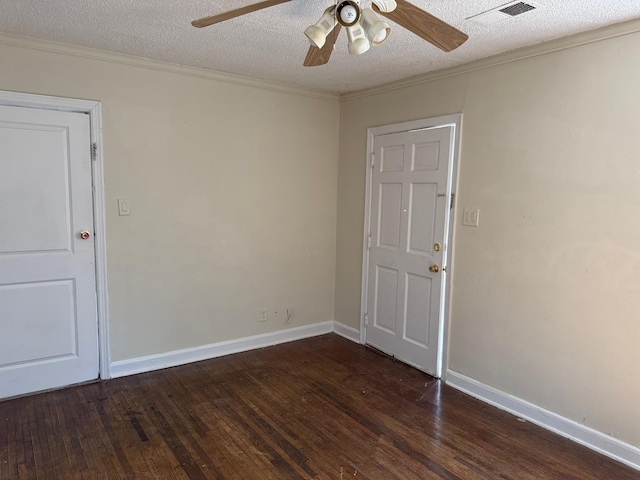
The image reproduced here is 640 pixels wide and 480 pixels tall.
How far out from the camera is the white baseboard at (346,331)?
4258mm

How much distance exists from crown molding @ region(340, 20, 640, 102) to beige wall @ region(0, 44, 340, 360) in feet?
3.12

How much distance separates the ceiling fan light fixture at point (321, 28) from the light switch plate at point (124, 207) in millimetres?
2121

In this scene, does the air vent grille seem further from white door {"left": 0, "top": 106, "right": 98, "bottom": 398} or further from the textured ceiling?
white door {"left": 0, "top": 106, "right": 98, "bottom": 398}

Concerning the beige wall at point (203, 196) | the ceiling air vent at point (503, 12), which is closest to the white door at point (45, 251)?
the beige wall at point (203, 196)

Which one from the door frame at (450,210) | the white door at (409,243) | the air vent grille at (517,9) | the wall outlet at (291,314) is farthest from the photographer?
the wall outlet at (291,314)

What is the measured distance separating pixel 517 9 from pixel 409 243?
191cm

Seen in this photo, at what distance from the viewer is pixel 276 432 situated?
8.66 feet

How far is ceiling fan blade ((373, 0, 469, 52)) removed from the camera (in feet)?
5.57

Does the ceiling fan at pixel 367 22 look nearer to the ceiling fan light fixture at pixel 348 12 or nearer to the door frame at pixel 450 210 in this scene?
the ceiling fan light fixture at pixel 348 12

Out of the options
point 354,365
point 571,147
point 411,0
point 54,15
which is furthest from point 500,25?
point 354,365

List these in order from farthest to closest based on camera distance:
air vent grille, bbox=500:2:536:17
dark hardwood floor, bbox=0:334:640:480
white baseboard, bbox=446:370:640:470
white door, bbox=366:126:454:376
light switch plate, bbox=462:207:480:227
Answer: white door, bbox=366:126:454:376, light switch plate, bbox=462:207:480:227, white baseboard, bbox=446:370:640:470, dark hardwood floor, bbox=0:334:640:480, air vent grille, bbox=500:2:536:17

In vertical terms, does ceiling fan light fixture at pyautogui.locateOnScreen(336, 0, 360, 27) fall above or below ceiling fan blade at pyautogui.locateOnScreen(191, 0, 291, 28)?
below

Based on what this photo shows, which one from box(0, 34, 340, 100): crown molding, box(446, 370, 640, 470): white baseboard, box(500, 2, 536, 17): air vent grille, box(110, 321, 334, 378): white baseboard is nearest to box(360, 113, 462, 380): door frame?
box(446, 370, 640, 470): white baseboard

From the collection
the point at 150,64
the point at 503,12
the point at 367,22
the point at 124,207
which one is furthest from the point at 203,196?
the point at 503,12
